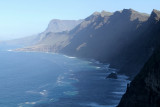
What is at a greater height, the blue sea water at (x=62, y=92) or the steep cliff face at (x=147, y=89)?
the steep cliff face at (x=147, y=89)

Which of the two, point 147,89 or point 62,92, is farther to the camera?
point 62,92

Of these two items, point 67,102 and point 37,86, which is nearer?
point 67,102

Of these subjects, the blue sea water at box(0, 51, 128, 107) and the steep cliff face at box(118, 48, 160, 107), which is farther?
the blue sea water at box(0, 51, 128, 107)

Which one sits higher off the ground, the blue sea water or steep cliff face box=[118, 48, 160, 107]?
steep cliff face box=[118, 48, 160, 107]

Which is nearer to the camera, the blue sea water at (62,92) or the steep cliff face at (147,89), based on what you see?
the steep cliff face at (147,89)

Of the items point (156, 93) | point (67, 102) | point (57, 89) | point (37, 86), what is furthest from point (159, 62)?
point (37, 86)

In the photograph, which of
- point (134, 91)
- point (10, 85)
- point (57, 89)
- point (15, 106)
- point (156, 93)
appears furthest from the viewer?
point (10, 85)

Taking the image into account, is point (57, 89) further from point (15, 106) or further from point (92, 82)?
point (15, 106)

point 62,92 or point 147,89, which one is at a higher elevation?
point 147,89
